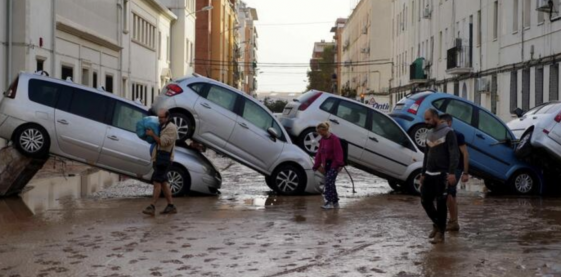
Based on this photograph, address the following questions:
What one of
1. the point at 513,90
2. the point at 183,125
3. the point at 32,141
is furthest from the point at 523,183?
the point at 513,90

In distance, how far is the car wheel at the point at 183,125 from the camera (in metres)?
16.9

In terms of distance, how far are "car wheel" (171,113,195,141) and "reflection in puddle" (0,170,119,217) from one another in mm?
2303

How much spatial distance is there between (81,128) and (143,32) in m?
31.5

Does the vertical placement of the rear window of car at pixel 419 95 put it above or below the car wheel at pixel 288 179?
above

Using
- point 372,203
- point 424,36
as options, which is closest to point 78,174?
point 372,203

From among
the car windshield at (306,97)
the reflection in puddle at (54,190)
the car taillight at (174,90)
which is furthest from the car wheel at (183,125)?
the car windshield at (306,97)

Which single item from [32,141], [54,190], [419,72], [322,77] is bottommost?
[54,190]

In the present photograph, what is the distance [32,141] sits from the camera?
15875 mm

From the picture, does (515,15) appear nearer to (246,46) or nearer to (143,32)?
(143,32)

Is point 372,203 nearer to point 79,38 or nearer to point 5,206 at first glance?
point 5,206

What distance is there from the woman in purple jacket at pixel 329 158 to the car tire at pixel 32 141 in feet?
15.4

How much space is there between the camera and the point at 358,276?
28.8 feet

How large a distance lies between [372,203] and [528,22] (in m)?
16.9

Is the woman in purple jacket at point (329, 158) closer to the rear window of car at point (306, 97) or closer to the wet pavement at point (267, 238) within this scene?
the wet pavement at point (267, 238)
